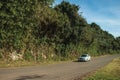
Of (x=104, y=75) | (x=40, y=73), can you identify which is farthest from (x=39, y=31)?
(x=104, y=75)

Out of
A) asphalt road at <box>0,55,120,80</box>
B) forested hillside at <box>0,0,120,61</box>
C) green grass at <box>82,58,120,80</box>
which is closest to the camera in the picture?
asphalt road at <box>0,55,120,80</box>

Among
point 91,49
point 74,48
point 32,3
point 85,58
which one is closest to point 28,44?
point 32,3

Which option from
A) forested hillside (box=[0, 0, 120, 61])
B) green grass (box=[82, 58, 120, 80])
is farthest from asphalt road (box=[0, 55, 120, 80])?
forested hillside (box=[0, 0, 120, 61])

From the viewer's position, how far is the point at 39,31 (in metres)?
46.8

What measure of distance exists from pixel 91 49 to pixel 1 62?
5691 cm

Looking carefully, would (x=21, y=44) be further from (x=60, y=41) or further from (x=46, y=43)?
(x=60, y=41)

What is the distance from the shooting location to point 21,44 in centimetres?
3941

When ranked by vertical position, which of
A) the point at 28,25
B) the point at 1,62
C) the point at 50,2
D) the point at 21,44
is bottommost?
the point at 1,62

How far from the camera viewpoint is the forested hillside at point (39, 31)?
32.6m

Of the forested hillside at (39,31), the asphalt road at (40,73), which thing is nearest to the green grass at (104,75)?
the asphalt road at (40,73)

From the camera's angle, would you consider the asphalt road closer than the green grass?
Yes

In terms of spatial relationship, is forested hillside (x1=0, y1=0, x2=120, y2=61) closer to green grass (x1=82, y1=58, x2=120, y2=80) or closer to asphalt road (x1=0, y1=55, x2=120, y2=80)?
asphalt road (x1=0, y1=55, x2=120, y2=80)

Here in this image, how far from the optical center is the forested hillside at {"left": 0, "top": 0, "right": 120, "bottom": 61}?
3259 cm

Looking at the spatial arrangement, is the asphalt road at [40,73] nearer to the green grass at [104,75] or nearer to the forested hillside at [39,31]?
the green grass at [104,75]
